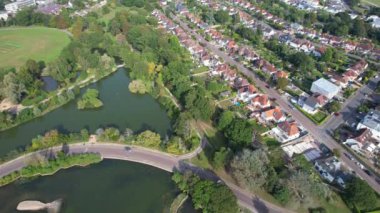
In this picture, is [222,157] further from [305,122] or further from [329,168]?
[305,122]

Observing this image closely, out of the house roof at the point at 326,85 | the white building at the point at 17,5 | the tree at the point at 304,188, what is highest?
the tree at the point at 304,188

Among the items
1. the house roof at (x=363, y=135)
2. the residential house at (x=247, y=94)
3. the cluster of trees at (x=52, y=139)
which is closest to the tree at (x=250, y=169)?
the house roof at (x=363, y=135)

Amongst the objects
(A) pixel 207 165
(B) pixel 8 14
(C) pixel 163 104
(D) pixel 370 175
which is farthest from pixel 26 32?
(D) pixel 370 175

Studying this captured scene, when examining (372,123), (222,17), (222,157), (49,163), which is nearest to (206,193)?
(222,157)

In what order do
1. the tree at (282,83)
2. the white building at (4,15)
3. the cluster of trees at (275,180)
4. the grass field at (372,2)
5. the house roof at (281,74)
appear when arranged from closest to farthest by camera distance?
the cluster of trees at (275,180) < the tree at (282,83) < the house roof at (281,74) < the white building at (4,15) < the grass field at (372,2)

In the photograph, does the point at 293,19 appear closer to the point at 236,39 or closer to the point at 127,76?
the point at 236,39

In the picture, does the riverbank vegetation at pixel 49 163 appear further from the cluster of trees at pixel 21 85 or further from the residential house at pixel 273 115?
the residential house at pixel 273 115
